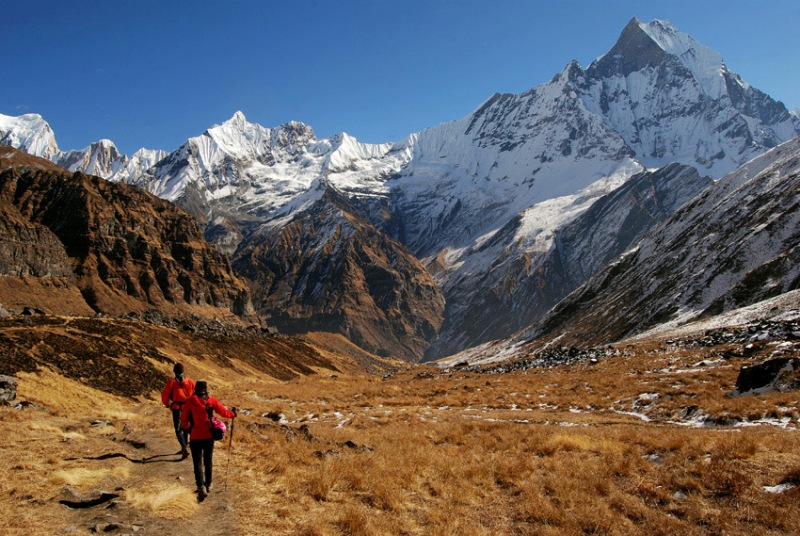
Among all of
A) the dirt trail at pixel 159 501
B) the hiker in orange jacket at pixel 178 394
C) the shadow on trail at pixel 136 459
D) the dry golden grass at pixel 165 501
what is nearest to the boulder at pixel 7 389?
the dirt trail at pixel 159 501

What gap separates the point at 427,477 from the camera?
504 inches

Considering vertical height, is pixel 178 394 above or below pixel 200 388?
below

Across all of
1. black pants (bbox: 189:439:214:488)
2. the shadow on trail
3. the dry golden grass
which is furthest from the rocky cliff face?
the dry golden grass

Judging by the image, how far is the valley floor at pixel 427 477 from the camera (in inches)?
376

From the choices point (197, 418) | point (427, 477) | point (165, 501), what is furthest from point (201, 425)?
point (427, 477)

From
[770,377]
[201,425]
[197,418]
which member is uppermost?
[197,418]

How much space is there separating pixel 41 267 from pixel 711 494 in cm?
15700

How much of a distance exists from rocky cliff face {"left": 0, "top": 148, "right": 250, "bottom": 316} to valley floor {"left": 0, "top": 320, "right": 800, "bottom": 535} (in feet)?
458

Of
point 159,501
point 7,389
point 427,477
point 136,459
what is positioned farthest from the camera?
point 7,389

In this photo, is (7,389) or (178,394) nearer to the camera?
(178,394)

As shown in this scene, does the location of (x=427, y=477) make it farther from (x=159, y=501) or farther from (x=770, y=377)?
(x=770, y=377)

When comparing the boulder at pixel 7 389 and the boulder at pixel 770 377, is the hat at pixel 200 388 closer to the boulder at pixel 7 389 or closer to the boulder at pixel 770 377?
the boulder at pixel 7 389

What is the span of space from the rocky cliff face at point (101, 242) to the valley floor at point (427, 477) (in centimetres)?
13973

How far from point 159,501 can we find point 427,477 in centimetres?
617
